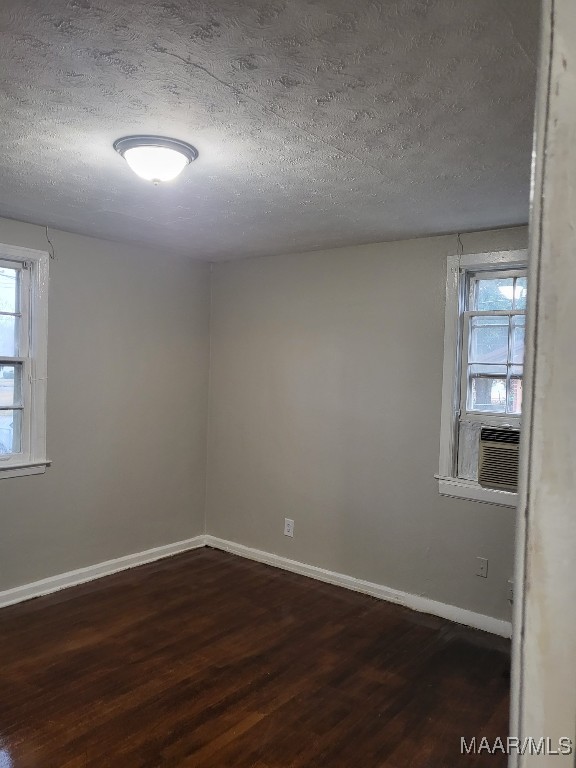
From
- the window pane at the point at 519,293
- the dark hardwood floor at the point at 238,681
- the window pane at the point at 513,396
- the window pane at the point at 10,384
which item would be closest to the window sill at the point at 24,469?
the window pane at the point at 10,384

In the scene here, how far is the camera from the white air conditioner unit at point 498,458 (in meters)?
3.23

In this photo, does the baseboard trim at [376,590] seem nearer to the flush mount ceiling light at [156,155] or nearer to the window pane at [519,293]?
the window pane at [519,293]

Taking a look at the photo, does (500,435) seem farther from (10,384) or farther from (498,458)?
(10,384)

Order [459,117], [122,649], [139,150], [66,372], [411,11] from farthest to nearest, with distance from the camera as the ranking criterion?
[66,372] → [122,649] → [139,150] → [459,117] → [411,11]

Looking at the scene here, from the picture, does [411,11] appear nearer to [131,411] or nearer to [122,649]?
[122,649]

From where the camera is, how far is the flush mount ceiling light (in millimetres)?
2221

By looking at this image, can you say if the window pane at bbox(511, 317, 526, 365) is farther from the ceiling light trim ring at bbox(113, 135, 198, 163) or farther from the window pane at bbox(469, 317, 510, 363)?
the ceiling light trim ring at bbox(113, 135, 198, 163)

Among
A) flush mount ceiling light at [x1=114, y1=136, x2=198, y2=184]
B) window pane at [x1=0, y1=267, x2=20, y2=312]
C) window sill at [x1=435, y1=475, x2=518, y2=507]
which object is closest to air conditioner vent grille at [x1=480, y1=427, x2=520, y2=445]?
window sill at [x1=435, y1=475, x2=518, y2=507]

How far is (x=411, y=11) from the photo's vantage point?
1363 millimetres

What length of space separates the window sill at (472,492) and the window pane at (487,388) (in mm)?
476

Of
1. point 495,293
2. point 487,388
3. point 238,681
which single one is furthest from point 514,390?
point 238,681

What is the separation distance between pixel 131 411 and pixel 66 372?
61cm

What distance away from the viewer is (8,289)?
12.3 feet

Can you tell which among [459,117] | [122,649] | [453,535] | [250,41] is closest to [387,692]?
[453,535]
